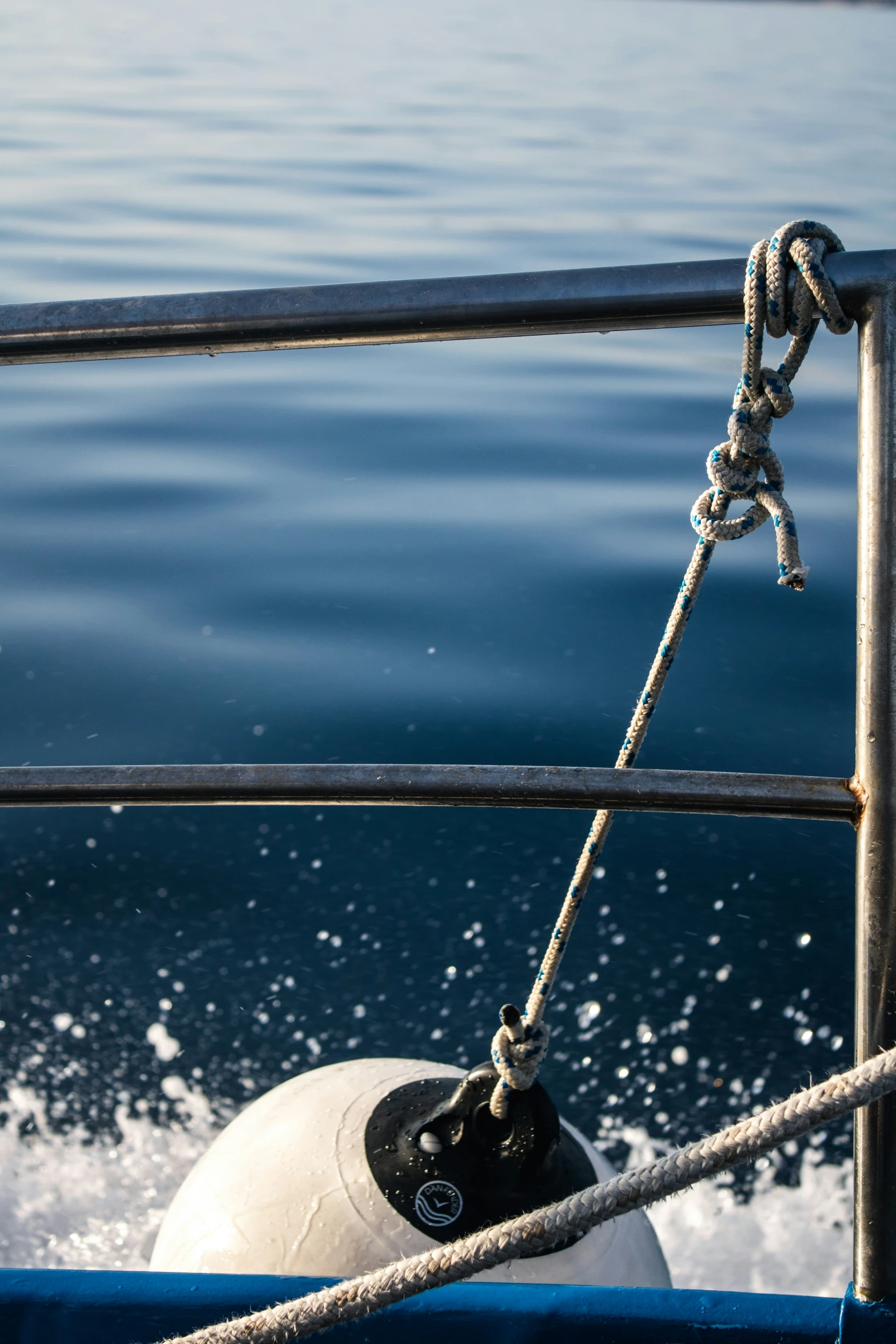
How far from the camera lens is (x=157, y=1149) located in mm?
2666

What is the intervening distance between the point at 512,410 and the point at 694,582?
4.73m

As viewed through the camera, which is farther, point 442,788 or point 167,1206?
point 167,1206

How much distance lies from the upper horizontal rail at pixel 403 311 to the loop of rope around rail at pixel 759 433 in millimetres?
21

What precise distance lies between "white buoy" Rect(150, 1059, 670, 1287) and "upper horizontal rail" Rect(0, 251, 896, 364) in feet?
3.41

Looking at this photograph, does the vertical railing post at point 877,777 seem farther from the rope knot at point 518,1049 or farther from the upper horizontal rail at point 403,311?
the rope knot at point 518,1049

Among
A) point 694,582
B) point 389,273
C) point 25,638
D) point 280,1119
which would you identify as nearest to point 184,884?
point 25,638

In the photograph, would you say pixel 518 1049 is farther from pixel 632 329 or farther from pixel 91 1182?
pixel 91 1182

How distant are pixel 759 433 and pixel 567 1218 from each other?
0.67 meters

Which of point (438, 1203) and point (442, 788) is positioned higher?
point (442, 788)

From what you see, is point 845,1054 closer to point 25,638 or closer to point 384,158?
point 25,638

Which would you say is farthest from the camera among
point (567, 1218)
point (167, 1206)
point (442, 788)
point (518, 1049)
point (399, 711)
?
point (399, 711)

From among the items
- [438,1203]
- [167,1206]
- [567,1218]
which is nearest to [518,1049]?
[438,1203]

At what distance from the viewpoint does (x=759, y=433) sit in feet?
3.65

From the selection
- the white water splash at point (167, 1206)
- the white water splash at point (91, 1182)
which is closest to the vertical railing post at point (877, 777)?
the white water splash at point (167, 1206)
